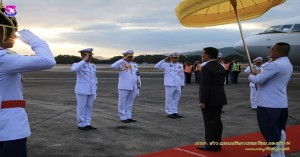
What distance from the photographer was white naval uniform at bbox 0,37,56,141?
8.14 feet

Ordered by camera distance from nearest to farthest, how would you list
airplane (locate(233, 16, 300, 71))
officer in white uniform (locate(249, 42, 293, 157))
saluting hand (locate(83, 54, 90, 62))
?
officer in white uniform (locate(249, 42, 293, 157)), saluting hand (locate(83, 54, 90, 62)), airplane (locate(233, 16, 300, 71))

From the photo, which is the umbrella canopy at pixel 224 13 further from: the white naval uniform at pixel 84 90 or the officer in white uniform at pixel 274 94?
the white naval uniform at pixel 84 90

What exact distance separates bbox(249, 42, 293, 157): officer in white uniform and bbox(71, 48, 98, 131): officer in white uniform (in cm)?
411

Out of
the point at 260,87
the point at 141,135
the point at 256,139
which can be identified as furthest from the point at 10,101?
the point at 256,139

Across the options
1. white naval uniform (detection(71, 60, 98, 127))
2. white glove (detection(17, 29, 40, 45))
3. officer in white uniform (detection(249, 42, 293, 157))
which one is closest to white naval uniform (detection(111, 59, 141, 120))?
white naval uniform (detection(71, 60, 98, 127))

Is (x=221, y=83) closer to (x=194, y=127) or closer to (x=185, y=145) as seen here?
(x=185, y=145)

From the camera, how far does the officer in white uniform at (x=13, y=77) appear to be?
97.4 inches

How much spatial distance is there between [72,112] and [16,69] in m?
7.99

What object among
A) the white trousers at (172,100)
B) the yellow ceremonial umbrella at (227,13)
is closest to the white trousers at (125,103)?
the white trousers at (172,100)

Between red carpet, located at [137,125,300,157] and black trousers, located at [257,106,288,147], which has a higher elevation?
black trousers, located at [257,106,288,147]

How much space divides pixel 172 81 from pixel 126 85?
5.00 feet

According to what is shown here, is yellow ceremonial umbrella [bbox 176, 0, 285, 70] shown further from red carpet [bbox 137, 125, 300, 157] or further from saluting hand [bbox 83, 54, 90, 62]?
saluting hand [bbox 83, 54, 90, 62]

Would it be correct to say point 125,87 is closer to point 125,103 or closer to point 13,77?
point 125,103

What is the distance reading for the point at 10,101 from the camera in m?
2.65
